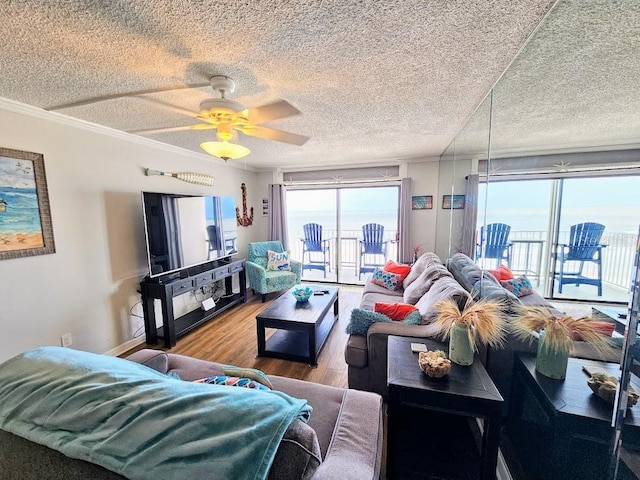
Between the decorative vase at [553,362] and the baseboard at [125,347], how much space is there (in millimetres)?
3457

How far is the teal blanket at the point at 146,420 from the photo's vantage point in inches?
24.8

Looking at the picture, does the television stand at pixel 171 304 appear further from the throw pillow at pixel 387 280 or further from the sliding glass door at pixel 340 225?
the throw pillow at pixel 387 280

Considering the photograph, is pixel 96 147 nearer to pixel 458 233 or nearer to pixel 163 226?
pixel 163 226

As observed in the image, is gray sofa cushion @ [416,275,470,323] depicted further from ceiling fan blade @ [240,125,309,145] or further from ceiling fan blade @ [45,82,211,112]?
ceiling fan blade @ [45,82,211,112]

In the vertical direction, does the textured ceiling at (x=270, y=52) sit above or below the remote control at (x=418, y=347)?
above

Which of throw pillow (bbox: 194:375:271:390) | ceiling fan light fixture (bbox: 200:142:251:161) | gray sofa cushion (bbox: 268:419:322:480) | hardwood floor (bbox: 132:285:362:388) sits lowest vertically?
hardwood floor (bbox: 132:285:362:388)

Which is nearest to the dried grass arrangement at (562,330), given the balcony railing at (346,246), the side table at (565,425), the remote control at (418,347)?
the side table at (565,425)

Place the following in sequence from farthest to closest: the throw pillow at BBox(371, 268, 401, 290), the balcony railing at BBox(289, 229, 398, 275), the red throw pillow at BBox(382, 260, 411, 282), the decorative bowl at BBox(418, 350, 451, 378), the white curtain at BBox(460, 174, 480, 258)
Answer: the balcony railing at BBox(289, 229, 398, 275), the red throw pillow at BBox(382, 260, 411, 282), the throw pillow at BBox(371, 268, 401, 290), the white curtain at BBox(460, 174, 480, 258), the decorative bowl at BBox(418, 350, 451, 378)

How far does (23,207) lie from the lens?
2.02 m

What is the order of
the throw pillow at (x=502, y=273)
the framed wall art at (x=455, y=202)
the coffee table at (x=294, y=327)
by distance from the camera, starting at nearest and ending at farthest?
1. the throw pillow at (x=502, y=273)
2. the coffee table at (x=294, y=327)
3. the framed wall art at (x=455, y=202)

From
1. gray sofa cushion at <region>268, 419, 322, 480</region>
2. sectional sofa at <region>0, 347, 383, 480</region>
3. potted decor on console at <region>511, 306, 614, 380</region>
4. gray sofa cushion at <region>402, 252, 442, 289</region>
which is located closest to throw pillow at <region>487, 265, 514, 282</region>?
gray sofa cushion at <region>402, 252, 442, 289</region>

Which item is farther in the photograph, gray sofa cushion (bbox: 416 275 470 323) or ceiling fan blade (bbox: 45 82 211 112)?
gray sofa cushion (bbox: 416 275 470 323)

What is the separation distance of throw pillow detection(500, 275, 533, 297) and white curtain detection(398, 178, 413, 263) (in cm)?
214

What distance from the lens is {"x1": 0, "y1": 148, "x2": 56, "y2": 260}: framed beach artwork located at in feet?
6.33
